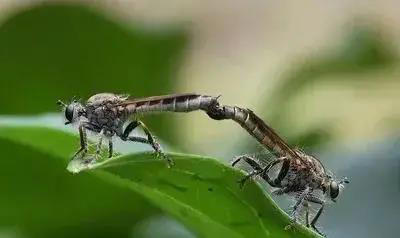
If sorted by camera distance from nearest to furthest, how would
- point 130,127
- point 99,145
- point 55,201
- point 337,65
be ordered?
point 99,145 → point 130,127 → point 55,201 → point 337,65

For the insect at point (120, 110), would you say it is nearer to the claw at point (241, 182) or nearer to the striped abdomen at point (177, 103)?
the striped abdomen at point (177, 103)

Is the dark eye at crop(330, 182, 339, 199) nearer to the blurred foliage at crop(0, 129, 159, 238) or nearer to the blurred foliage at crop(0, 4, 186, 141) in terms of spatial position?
the blurred foliage at crop(0, 129, 159, 238)

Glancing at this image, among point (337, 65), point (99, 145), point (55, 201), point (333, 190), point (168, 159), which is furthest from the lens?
point (337, 65)

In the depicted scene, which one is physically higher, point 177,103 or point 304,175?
point 177,103

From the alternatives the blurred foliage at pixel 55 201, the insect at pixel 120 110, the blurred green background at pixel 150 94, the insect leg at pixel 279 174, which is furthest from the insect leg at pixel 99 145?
the blurred foliage at pixel 55 201

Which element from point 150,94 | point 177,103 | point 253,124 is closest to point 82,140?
point 177,103

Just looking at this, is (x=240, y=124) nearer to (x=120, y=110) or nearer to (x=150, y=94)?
(x=120, y=110)

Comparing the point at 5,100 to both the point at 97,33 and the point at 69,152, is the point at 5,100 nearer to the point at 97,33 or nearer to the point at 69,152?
the point at 97,33
